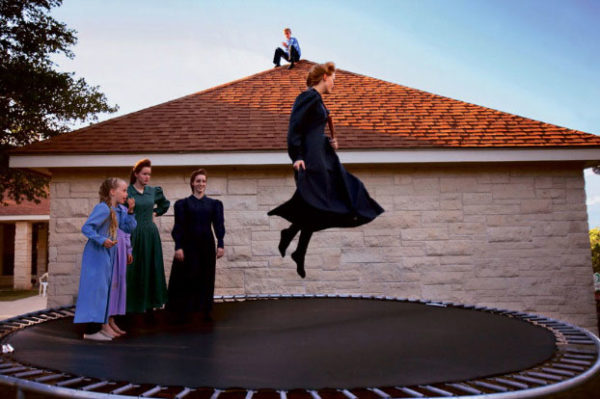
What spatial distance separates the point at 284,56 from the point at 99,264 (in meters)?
6.81

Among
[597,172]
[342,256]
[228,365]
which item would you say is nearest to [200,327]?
[228,365]

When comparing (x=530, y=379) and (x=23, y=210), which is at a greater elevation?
(x=23, y=210)

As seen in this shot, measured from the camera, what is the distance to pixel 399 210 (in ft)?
19.4

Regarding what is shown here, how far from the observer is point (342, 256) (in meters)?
5.80

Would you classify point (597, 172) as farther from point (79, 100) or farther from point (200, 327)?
point (79, 100)

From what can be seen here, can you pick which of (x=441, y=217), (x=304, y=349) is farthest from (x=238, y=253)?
(x=304, y=349)

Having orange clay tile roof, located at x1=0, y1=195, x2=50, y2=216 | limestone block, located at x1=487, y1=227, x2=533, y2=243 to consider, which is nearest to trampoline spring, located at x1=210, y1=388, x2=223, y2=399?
limestone block, located at x1=487, y1=227, x2=533, y2=243

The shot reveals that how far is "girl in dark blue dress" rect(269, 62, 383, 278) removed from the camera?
114 inches

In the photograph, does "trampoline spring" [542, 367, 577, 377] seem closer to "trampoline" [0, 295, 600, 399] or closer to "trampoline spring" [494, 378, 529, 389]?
"trampoline" [0, 295, 600, 399]

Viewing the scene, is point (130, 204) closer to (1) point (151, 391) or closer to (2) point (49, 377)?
(2) point (49, 377)

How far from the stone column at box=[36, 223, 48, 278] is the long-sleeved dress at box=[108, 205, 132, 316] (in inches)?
611

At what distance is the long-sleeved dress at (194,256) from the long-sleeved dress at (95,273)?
0.74 m

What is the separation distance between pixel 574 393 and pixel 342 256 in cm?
285

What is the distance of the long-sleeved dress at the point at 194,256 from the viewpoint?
163 inches
